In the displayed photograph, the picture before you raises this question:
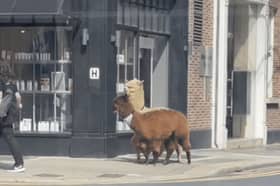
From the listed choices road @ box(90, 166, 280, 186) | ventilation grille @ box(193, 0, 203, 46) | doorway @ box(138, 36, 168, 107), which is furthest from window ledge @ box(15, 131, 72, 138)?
ventilation grille @ box(193, 0, 203, 46)

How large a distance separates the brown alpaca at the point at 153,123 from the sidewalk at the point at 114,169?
62cm

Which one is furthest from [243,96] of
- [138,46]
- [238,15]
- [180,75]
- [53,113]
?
[53,113]

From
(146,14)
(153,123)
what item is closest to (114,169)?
(153,123)

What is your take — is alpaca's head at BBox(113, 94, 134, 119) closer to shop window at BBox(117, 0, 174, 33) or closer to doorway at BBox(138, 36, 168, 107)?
shop window at BBox(117, 0, 174, 33)

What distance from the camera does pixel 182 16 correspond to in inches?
818

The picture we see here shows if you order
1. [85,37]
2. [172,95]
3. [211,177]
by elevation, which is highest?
[85,37]

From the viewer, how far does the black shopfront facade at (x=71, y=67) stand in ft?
57.4

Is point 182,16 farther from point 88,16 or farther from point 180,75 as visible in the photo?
point 88,16

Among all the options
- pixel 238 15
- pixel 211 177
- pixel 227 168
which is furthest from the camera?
pixel 238 15

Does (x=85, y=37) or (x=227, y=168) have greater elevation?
(x=85, y=37)

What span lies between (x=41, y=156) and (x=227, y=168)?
4096mm

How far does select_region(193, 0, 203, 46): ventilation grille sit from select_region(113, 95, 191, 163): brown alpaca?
5.30 m

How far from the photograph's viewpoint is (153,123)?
52.6 ft

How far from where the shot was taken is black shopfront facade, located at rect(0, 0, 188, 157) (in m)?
17.5
